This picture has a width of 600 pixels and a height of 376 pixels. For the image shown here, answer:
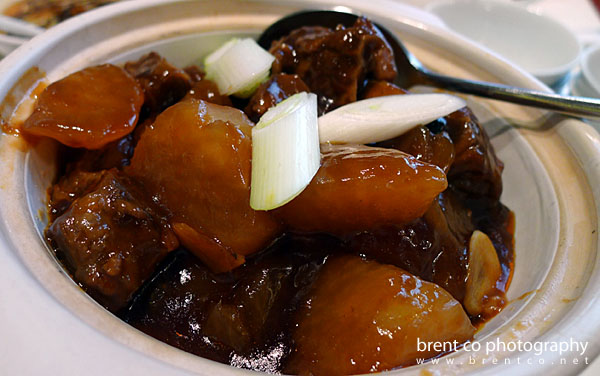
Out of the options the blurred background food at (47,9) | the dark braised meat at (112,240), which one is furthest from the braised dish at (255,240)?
the blurred background food at (47,9)

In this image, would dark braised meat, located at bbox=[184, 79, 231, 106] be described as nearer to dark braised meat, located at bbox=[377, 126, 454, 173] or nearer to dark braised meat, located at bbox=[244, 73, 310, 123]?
dark braised meat, located at bbox=[244, 73, 310, 123]

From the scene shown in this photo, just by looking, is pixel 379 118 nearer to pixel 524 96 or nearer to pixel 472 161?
pixel 472 161

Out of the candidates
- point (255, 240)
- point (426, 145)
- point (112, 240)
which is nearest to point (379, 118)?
point (426, 145)

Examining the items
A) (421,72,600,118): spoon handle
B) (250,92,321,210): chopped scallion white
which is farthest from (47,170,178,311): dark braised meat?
(421,72,600,118): spoon handle

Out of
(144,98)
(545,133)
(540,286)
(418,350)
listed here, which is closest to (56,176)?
(144,98)

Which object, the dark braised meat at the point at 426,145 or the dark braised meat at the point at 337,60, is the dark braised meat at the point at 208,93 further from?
the dark braised meat at the point at 426,145

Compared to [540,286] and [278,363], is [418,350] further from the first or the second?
[540,286]

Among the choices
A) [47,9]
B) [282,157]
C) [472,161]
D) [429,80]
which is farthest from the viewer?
[47,9]
